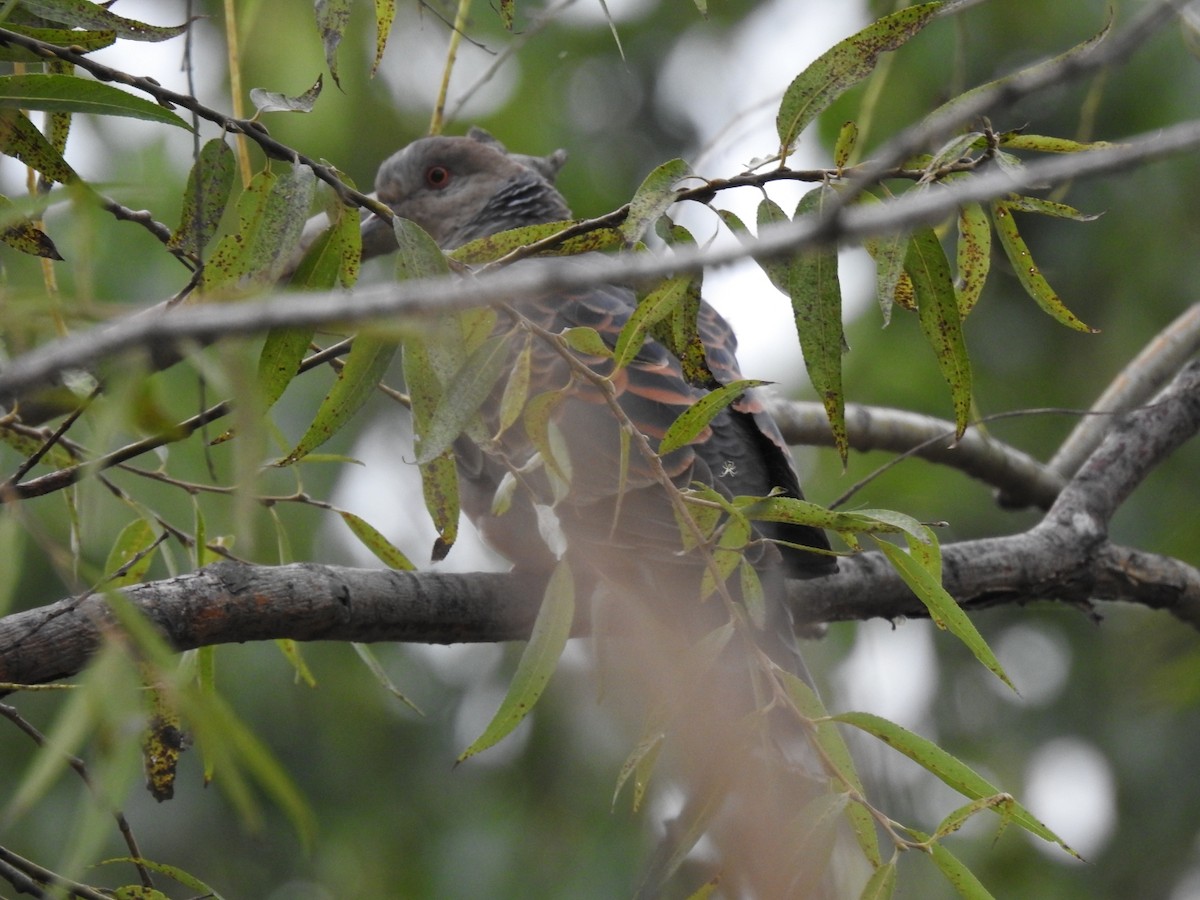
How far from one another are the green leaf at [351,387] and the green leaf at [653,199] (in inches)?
12.9

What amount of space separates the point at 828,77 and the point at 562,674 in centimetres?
323

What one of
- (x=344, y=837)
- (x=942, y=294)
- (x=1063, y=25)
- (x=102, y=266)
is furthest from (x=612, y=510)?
(x=1063, y=25)

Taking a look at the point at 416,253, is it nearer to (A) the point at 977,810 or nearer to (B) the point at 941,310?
(B) the point at 941,310

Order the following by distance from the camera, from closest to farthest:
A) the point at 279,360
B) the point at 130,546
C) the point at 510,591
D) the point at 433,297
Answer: the point at 433,297, the point at 279,360, the point at 130,546, the point at 510,591

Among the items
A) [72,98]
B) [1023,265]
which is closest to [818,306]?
[1023,265]

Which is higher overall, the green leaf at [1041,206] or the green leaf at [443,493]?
the green leaf at [1041,206]

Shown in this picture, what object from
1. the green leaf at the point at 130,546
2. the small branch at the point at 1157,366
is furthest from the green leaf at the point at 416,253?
the small branch at the point at 1157,366

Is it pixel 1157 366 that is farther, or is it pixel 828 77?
pixel 1157 366

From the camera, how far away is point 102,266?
4.38 metres

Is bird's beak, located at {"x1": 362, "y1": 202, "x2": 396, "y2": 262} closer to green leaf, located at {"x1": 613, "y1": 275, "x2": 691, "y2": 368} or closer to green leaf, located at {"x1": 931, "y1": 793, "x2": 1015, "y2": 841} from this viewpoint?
green leaf, located at {"x1": 613, "y1": 275, "x2": 691, "y2": 368}

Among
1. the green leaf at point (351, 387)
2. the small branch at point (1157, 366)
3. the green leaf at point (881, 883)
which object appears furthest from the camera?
the small branch at point (1157, 366)

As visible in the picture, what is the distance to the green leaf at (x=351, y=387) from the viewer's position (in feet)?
4.61

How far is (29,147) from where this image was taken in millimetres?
1438

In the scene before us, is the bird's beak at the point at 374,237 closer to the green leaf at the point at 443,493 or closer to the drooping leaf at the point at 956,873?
the green leaf at the point at 443,493
